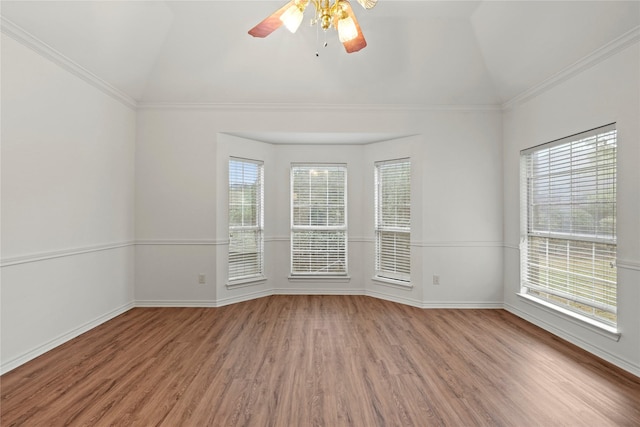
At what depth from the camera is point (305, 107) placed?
4.51 metres

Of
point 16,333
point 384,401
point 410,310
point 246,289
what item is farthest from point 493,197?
point 16,333

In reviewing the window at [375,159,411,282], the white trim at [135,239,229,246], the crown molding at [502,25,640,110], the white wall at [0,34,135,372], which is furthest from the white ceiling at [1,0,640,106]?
the white trim at [135,239,229,246]

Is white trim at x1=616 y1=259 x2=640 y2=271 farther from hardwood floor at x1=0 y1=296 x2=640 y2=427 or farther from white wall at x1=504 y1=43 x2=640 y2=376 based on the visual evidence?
hardwood floor at x1=0 y1=296 x2=640 y2=427

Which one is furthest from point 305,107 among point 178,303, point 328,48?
point 178,303

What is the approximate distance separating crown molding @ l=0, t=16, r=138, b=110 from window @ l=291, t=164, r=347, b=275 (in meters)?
2.49

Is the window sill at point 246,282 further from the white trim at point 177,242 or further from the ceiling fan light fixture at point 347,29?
the ceiling fan light fixture at point 347,29

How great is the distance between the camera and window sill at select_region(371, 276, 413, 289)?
15.3ft

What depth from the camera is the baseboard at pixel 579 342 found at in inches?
106

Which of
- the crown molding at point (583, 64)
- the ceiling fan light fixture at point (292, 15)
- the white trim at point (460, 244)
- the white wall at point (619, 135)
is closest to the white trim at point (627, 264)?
the white wall at point (619, 135)

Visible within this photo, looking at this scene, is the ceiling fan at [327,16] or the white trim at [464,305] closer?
the ceiling fan at [327,16]

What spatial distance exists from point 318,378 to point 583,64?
3.73m

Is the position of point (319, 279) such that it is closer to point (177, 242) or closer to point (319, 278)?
point (319, 278)

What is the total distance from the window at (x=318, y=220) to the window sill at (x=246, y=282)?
519 mm

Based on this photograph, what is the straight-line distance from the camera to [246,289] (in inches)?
191
